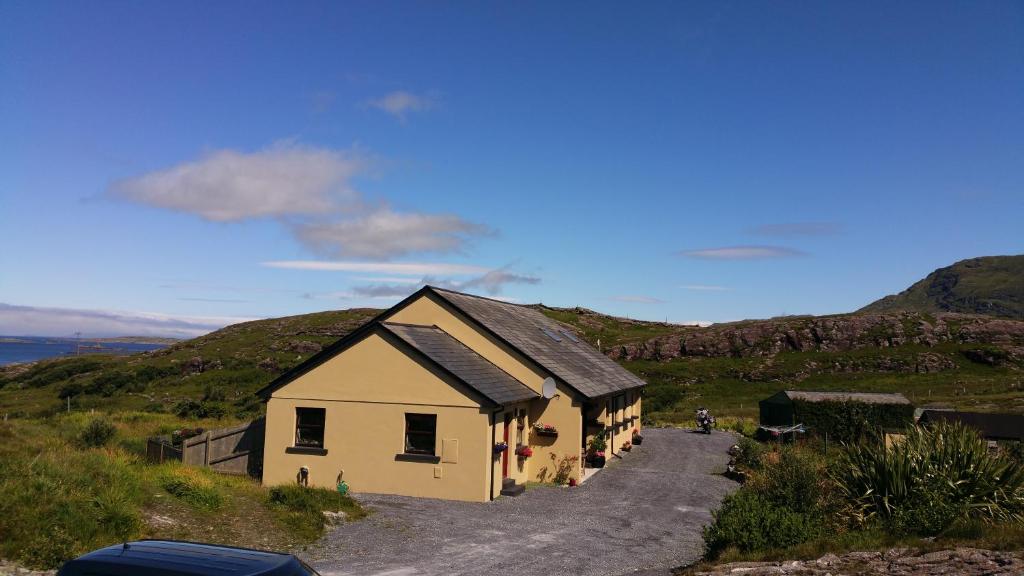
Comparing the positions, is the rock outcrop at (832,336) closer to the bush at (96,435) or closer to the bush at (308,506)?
the bush at (96,435)

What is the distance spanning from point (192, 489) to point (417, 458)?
20.6ft

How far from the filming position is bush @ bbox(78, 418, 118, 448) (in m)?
22.0

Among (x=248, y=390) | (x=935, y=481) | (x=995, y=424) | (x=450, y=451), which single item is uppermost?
(x=935, y=481)

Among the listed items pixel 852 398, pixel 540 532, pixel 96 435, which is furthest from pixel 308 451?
pixel 852 398

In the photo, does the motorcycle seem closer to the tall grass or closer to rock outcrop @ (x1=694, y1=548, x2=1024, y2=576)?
the tall grass

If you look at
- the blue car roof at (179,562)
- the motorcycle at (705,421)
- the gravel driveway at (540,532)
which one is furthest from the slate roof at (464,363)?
the motorcycle at (705,421)

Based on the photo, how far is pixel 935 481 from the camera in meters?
11.9

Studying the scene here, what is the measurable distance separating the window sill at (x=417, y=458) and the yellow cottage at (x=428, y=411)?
0.10 ft

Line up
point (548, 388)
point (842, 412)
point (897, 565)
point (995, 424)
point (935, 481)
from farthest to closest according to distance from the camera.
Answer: point (842, 412) < point (995, 424) < point (548, 388) < point (935, 481) < point (897, 565)

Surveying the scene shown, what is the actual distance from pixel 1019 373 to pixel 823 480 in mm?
58865

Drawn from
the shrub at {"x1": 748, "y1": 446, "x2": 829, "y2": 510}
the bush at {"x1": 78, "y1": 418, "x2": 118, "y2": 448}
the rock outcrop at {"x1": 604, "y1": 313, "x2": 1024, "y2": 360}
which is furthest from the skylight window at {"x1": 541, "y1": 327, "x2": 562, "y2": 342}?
the rock outcrop at {"x1": 604, "y1": 313, "x2": 1024, "y2": 360}

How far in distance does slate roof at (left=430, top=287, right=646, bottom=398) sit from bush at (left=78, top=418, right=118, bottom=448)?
11.9 m

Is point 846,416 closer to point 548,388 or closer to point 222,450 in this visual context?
point 548,388

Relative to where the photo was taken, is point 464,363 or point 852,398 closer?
point 464,363
